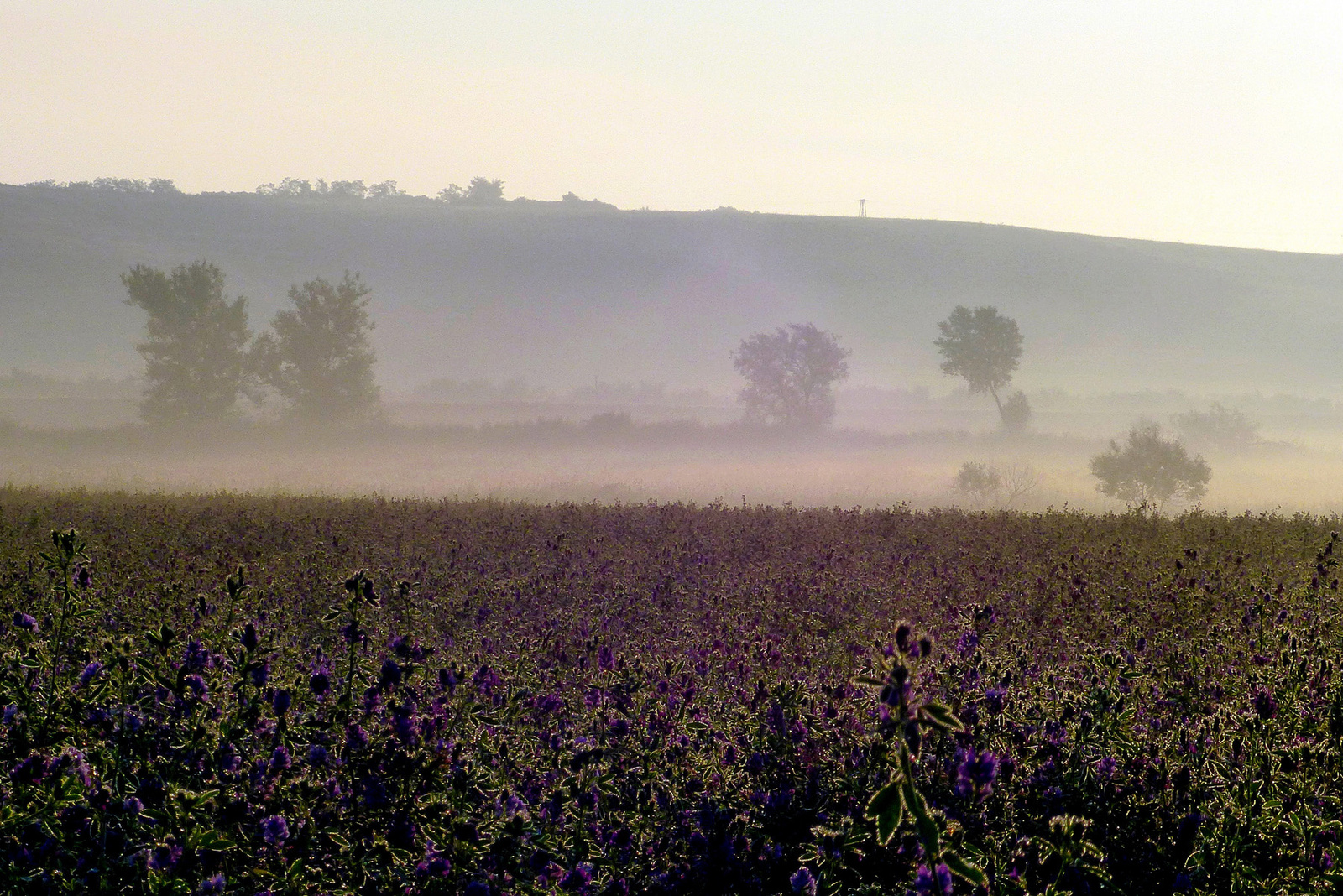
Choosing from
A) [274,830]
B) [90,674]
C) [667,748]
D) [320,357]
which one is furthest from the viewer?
[320,357]

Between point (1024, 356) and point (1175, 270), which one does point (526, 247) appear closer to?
point (1024, 356)

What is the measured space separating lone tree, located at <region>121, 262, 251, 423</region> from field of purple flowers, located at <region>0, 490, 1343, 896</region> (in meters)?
42.7

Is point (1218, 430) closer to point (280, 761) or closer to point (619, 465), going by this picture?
point (619, 465)

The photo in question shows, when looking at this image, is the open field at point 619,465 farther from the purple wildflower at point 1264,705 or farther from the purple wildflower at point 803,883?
the purple wildflower at point 803,883

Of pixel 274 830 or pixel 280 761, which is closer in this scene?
pixel 274 830

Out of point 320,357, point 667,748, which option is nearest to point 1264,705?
point 667,748

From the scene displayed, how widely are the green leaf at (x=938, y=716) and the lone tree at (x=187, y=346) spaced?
49438 mm

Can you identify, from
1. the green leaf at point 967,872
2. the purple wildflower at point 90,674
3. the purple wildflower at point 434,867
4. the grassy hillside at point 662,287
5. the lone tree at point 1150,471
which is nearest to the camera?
the green leaf at point 967,872

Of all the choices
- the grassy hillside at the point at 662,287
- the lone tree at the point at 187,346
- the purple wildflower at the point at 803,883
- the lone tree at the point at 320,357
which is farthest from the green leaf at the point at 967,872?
the grassy hillside at the point at 662,287

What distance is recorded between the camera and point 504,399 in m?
80.6

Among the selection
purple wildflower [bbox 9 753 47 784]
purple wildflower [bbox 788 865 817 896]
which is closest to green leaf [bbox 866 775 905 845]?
purple wildflower [bbox 788 865 817 896]

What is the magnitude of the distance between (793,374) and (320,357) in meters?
26.4

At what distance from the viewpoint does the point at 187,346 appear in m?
46.5

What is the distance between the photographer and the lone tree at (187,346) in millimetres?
46188
